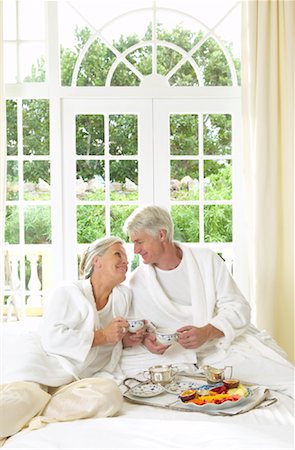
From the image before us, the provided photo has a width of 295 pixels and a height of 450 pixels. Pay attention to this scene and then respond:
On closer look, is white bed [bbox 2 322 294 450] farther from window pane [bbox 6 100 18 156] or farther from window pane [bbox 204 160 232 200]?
window pane [bbox 6 100 18 156]

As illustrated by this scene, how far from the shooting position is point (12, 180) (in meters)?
5.24

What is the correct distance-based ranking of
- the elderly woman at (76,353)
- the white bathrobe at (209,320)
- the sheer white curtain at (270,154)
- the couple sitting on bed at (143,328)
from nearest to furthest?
1. the elderly woman at (76,353)
2. the couple sitting on bed at (143,328)
3. the white bathrobe at (209,320)
4. the sheer white curtain at (270,154)

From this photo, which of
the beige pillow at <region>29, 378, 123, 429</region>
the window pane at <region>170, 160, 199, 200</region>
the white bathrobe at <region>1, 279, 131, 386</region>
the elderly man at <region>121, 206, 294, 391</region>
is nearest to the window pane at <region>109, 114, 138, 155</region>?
the window pane at <region>170, 160, 199, 200</region>

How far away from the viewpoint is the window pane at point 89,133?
521 cm

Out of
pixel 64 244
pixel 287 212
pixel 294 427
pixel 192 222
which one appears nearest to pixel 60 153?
pixel 64 244

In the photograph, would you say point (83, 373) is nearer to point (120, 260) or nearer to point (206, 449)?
point (120, 260)

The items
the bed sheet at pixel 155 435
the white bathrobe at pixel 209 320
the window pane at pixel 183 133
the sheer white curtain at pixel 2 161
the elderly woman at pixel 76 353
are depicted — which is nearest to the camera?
the bed sheet at pixel 155 435

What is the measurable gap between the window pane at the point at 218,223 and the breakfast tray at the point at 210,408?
2.21 meters

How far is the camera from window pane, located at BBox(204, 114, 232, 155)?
529 cm

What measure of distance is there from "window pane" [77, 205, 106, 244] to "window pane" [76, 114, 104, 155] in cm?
39

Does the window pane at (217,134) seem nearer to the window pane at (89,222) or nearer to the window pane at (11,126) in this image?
the window pane at (89,222)

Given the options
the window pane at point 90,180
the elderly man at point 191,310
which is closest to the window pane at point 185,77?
the window pane at point 90,180

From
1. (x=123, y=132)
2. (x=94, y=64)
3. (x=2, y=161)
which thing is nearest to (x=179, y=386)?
(x=2, y=161)

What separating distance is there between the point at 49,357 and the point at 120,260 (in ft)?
1.96
